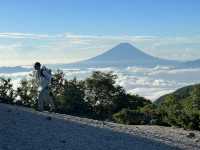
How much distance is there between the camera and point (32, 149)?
14398mm

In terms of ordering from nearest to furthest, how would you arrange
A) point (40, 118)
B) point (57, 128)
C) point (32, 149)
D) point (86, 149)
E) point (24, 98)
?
point (32, 149) → point (86, 149) → point (57, 128) → point (40, 118) → point (24, 98)

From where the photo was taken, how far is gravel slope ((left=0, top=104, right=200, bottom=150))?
15.3 m

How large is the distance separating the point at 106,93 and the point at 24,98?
42.1 ft

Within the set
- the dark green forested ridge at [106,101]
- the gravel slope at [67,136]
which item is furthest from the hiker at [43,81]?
the dark green forested ridge at [106,101]

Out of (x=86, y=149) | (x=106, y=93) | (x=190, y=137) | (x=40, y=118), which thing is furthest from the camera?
(x=106, y=93)

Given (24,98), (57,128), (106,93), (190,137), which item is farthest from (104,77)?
(57,128)

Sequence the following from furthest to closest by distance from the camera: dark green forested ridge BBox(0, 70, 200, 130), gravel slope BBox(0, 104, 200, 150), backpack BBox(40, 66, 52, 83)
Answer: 1. dark green forested ridge BBox(0, 70, 200, 130)
2. backpack BBox(40, 66, 52, 83)
3. gravel slope BBox(0, 104, 200, 150)

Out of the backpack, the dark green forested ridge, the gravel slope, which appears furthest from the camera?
the dark green forested ridge

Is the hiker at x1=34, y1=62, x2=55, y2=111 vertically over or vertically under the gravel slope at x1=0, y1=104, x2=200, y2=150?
over

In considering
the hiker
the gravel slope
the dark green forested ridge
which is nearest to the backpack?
the hiker

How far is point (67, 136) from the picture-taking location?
55.1ft

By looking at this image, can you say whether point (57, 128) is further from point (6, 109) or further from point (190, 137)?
point (190, 137)

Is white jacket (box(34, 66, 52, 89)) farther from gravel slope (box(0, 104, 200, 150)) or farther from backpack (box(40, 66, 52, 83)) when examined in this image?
gravel slope (box(0, 104, 200, 150))

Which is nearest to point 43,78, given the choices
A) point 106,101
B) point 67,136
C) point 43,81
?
point 43,81
